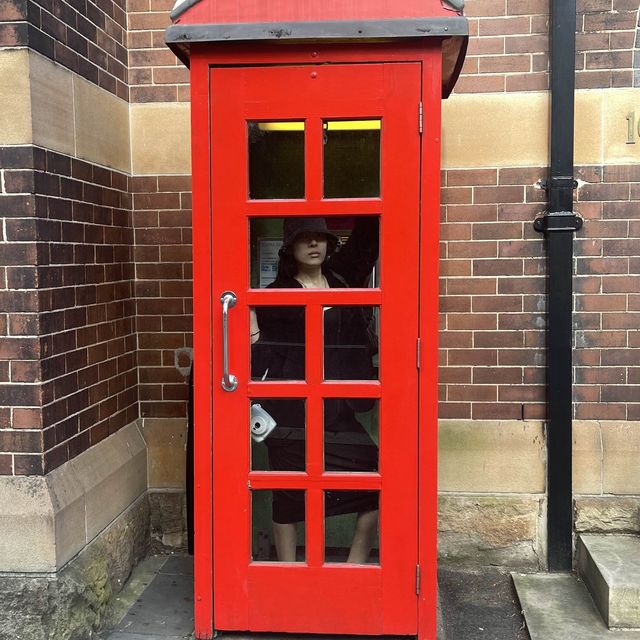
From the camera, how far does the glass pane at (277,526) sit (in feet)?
9.88

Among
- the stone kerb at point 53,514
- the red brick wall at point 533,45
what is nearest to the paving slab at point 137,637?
the stone kerb at point 53,514

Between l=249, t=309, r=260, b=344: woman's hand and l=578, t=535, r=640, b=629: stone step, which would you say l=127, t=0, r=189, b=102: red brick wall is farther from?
l=578, t=535, r=640, b=629: stone step

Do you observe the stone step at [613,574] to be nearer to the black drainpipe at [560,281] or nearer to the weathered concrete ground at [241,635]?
the black drainpipe at [560,281]

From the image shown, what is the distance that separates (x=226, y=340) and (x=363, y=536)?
106 centimetres

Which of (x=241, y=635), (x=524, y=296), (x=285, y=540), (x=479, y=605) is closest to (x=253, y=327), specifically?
(x=285, y=540)

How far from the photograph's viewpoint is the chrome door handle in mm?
2859

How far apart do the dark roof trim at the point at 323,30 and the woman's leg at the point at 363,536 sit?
2006mm

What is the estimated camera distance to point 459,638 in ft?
10.4

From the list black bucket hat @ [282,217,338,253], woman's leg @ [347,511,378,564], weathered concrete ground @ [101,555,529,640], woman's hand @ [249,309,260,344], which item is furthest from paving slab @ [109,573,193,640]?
black bucket hat @ [282,217,338,253]

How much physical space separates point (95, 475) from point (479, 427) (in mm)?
2073

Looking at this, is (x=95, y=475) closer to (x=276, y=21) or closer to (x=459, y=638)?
(x=459, y=638)

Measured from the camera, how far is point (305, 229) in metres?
2.91

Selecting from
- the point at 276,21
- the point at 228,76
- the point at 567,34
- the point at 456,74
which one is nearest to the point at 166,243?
the point at 228,76

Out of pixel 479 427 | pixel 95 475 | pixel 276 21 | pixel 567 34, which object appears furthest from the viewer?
pixel 479 427
